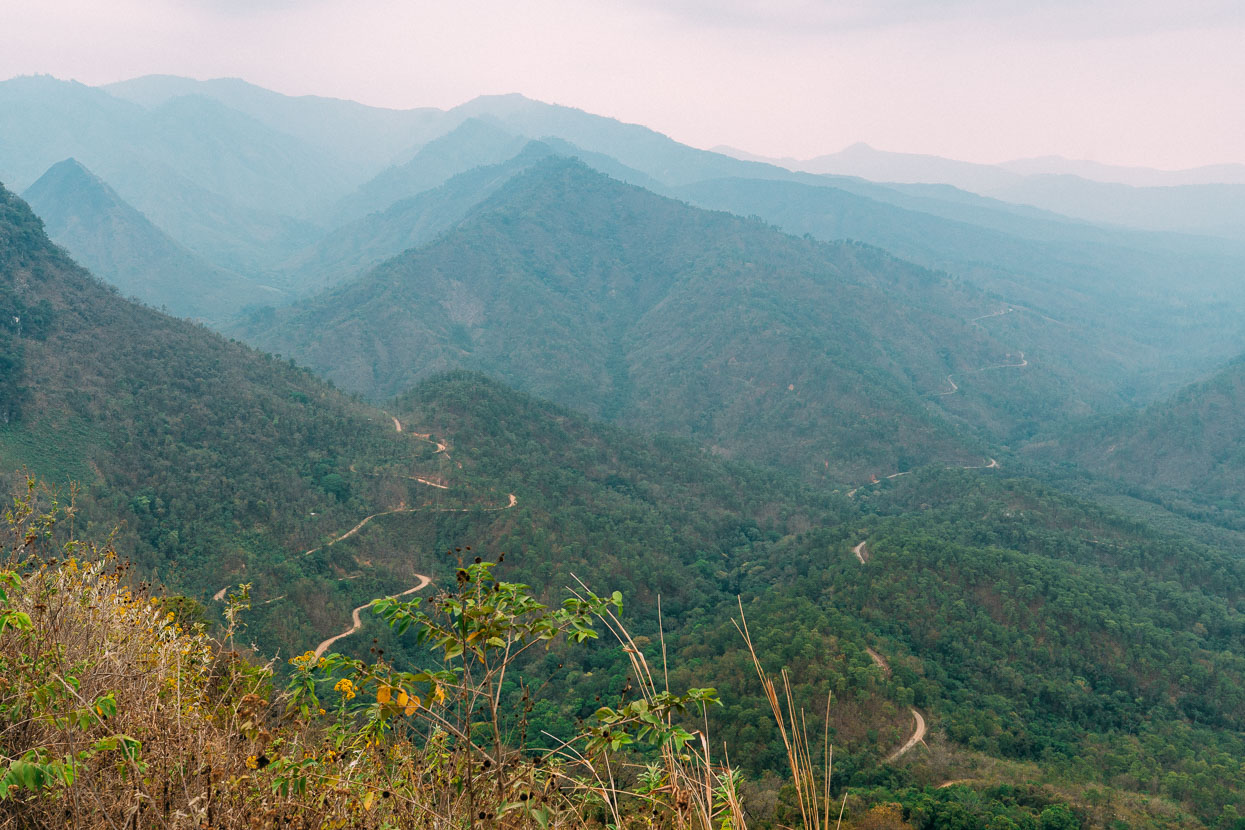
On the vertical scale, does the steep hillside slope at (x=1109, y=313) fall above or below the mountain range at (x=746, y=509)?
above

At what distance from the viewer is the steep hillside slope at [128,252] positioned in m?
138

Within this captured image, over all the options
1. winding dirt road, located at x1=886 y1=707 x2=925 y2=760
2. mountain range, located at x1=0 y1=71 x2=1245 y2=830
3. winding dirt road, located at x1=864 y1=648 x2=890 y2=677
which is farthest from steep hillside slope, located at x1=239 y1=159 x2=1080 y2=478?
winding dirt road, located at x1=886 y1=707 x2=925 y2=760

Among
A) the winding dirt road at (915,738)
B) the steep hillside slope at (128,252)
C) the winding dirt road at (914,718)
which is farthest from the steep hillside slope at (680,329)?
the winding dirt road at (915,738)

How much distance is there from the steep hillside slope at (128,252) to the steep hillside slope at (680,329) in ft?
133

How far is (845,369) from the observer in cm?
8981

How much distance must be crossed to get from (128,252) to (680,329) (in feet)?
401

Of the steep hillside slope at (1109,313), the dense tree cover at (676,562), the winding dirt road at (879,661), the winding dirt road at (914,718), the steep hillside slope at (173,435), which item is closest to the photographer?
the winding dirt road at (914,718)

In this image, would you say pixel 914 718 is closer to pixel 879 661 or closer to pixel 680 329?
pixel 879 661

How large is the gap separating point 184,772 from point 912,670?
102 feet

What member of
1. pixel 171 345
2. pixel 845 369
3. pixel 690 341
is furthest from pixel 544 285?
pixel 171 345

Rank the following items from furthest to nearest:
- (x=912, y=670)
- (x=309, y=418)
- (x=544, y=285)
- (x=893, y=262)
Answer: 1. (x=893, y=262)
2. (x=544, y=285)
3. (x=309, y=418)
4. (x=912, y=670)

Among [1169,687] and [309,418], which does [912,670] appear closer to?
[1169,687]

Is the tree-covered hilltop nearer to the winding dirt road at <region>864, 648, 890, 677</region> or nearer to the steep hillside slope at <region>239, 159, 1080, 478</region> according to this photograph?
the winding dirt road at <region>864, 648, 890, 677</region>

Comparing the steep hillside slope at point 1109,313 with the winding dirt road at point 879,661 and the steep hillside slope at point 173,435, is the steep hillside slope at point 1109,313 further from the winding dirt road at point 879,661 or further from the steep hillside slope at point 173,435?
the steep hillside slope at point 173,435
